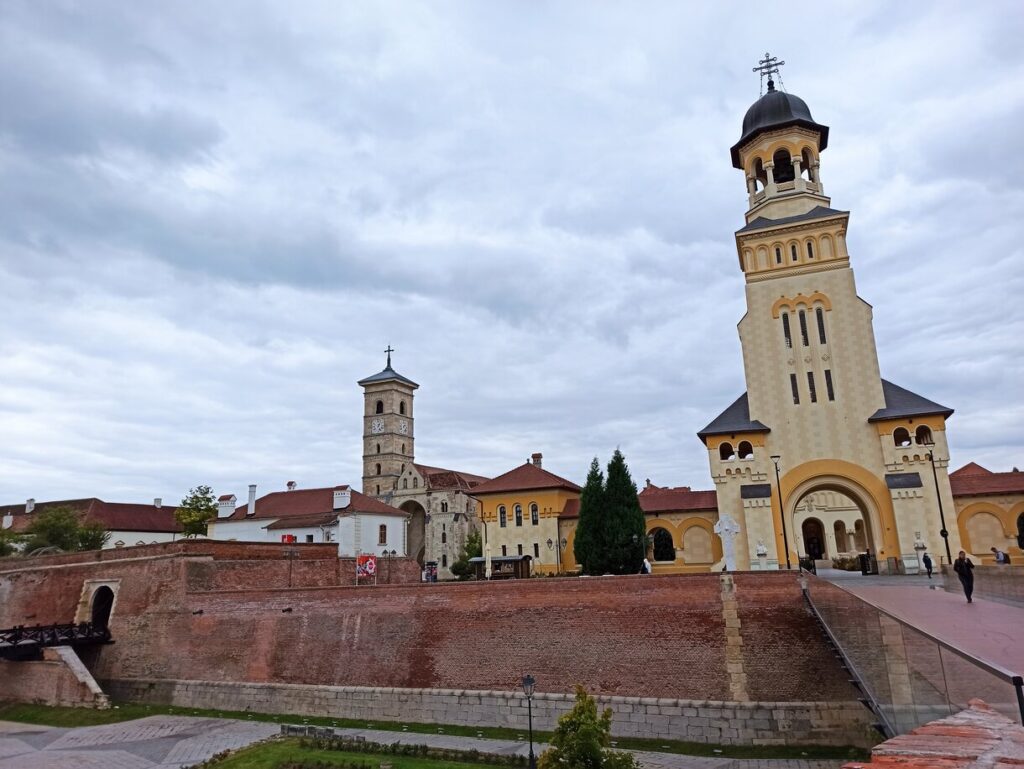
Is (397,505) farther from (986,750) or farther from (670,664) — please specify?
(986,750)

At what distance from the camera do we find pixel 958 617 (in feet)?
51.6

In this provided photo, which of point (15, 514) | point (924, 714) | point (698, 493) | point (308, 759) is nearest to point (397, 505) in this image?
point (15, 514)

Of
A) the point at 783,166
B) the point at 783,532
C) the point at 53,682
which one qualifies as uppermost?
the point at 783,166

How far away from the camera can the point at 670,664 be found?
1986cm

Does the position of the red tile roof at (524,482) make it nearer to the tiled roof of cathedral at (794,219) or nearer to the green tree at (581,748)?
the tiled roof of cathedral at (794,219)

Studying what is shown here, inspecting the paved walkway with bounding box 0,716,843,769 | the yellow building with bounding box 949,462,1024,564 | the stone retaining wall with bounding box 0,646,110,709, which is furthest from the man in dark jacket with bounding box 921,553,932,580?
the stone retaining wall with bounding box 0,646,110,709

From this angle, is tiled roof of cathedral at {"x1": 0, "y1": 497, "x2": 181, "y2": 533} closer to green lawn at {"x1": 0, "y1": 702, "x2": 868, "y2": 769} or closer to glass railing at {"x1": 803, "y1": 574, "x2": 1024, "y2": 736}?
green lawn at {"x1": 0, "y1": 702, "x2": 868, "y2": 769}

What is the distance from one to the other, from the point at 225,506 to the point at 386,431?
24631 mm

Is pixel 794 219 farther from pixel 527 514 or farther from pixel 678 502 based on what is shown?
pixel 527 514

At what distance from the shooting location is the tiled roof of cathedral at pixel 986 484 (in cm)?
3284

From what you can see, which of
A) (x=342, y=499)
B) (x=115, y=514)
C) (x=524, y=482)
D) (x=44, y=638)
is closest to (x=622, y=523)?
(x=524, y=482)

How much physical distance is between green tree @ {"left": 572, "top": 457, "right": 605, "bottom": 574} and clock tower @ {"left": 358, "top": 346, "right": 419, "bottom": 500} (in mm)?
39314

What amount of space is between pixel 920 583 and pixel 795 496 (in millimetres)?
8060

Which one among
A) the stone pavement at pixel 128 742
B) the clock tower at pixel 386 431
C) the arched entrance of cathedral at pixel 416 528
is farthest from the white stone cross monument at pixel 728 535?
the clock tower at pixel 386 431
